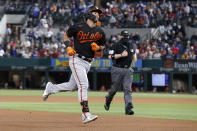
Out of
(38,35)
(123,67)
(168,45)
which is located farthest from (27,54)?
(123,67)

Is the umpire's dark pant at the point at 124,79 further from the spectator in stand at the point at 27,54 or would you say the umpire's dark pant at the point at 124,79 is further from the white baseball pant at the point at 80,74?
the spectator in stand at the point at 27,54

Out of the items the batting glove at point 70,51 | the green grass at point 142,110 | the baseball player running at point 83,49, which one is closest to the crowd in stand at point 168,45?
the green grass at point 142,110

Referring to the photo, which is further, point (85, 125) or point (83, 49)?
point (83, 49)

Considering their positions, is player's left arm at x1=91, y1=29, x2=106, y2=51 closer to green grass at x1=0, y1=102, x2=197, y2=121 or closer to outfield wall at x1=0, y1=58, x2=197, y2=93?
green grass at x1=0, y1=102, x2=197, y2=121

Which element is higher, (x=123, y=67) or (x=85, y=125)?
(x=123, y=67)

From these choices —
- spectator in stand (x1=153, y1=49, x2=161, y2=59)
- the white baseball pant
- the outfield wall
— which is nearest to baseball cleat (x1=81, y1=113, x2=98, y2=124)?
the white baseball pant

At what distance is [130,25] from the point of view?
107ft

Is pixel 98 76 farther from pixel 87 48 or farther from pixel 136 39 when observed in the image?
pixel 87 48

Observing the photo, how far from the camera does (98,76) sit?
31453 mm

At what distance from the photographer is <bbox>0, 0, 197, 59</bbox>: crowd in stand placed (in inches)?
1184

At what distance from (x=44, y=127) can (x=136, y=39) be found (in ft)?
75.5

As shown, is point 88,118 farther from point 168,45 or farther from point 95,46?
point 168,45

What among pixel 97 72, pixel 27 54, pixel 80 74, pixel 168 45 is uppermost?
pixel 80 74

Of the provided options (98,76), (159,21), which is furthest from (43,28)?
(159,21)
